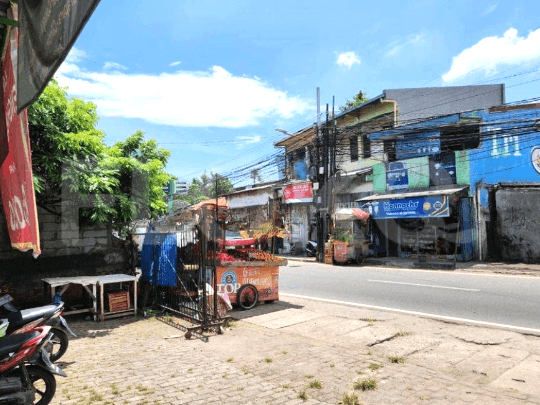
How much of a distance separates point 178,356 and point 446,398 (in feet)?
11.3

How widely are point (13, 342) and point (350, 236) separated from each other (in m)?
18.2

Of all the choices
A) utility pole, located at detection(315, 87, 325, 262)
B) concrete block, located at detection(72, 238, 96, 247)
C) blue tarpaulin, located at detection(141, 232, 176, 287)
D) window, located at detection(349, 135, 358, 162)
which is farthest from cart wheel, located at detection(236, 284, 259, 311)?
window, located at detection(349, 135, 358, 162)

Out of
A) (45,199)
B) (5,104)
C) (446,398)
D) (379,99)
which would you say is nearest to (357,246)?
(379,99)

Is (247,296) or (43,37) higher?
(43,37)

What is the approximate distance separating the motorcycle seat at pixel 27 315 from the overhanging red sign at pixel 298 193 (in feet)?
75.8

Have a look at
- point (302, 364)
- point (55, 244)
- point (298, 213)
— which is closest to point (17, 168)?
point (302, 364)

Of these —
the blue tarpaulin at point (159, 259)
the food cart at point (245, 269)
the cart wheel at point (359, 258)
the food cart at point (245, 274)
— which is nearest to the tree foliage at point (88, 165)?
the blue tarpaulin at point (159, 259)

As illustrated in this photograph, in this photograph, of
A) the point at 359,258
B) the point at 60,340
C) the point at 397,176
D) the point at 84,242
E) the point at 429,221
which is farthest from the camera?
the point at 397,176

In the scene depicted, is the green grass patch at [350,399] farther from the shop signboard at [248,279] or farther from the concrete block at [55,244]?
the concrete block at [55,244]

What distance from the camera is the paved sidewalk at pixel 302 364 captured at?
4316 millimetres

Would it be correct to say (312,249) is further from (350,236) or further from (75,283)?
(75,283)

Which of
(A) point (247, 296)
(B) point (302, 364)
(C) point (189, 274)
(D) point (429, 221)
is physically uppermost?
(D) point (429, 221)

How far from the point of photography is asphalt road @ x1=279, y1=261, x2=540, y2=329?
8.46m

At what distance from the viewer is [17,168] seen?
4223mm
